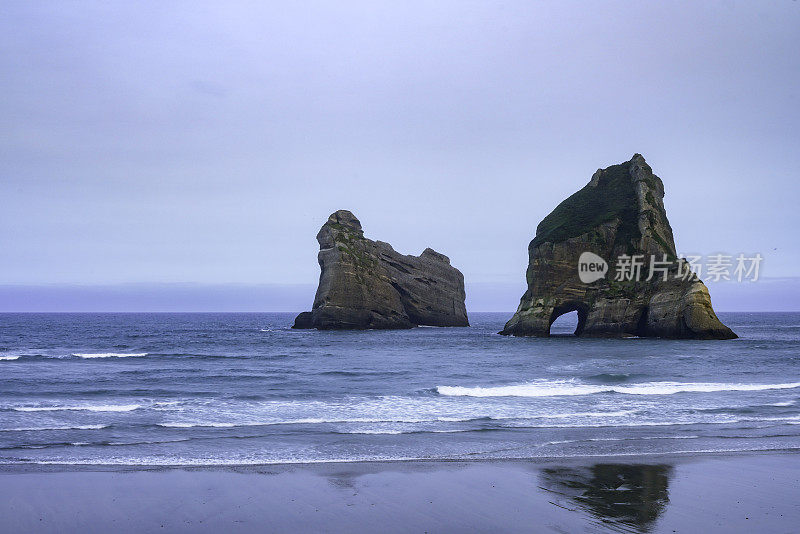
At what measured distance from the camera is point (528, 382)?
31078 mm

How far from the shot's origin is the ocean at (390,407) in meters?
16.5

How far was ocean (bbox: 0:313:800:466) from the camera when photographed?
1652 cm

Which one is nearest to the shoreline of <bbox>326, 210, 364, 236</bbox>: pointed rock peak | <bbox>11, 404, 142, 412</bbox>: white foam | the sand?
the sand

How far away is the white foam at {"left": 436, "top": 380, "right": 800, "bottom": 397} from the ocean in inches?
3.5

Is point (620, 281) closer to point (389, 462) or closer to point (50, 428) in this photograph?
point (389, 462)

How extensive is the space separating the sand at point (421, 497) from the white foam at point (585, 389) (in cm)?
1230

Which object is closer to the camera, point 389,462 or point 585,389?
point 389,462

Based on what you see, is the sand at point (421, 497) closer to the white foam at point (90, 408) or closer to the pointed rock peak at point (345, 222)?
the white foam at point (90, 408)

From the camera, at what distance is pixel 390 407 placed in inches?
931

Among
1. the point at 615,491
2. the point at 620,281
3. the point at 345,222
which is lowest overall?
the point at 615,491

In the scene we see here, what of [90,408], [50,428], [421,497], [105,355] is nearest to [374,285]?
[105,355]

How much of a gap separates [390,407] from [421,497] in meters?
11.8

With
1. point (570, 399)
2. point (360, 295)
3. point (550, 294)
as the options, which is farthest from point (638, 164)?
point (570, 399)

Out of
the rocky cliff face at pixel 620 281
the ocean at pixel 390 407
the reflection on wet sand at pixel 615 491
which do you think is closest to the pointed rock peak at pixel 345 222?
the rocky cliff face at pixel 620 281
